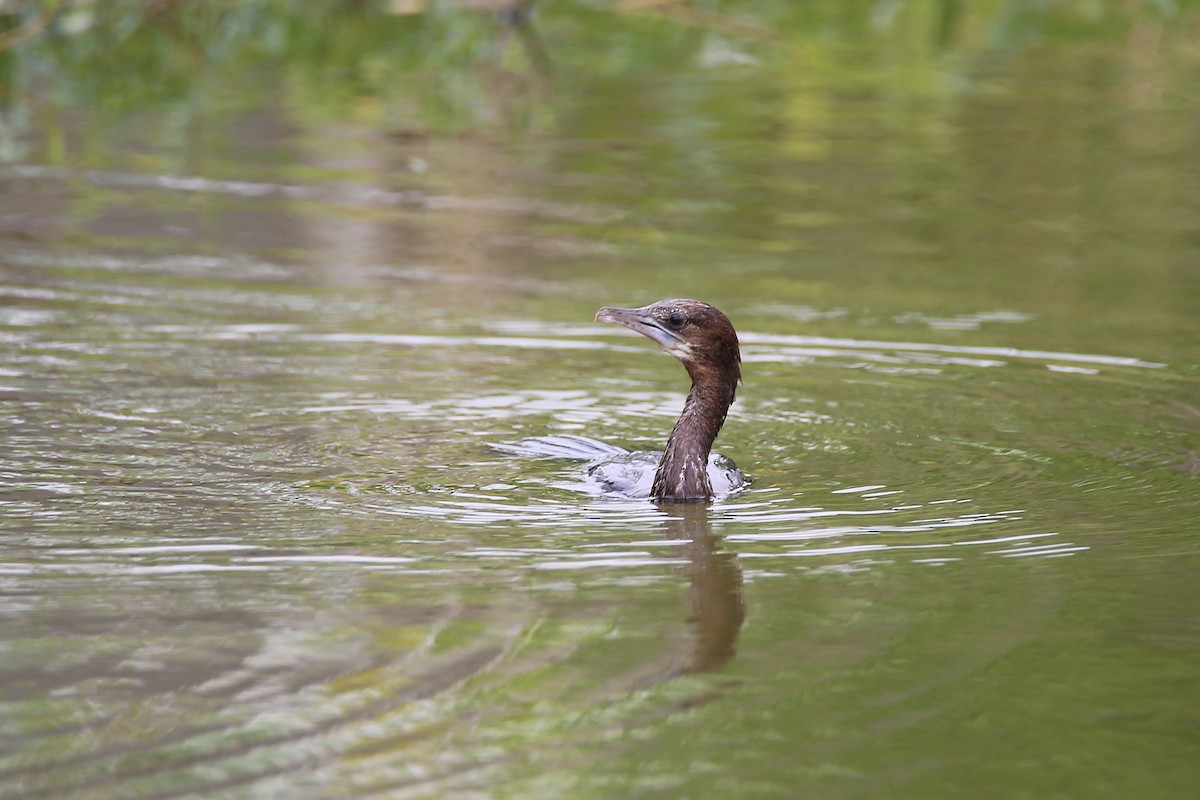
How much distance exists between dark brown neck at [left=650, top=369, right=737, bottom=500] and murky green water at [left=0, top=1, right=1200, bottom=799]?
1.05 feet

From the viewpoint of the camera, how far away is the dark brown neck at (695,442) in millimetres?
7316

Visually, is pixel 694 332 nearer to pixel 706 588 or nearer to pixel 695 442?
pixel 695 442

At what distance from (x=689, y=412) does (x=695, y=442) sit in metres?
0.18

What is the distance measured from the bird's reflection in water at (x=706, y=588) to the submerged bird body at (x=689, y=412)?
18 centimetres

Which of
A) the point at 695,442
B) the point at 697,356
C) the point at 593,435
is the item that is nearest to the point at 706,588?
the point at 695,442

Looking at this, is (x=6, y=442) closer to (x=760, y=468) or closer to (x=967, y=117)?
(x=760, y=468)

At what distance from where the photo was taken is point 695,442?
24.3 feet

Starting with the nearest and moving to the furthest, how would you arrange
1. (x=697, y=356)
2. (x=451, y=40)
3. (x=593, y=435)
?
(x=697, y=356)
(x=593, y=435)
(x=451, y=40)

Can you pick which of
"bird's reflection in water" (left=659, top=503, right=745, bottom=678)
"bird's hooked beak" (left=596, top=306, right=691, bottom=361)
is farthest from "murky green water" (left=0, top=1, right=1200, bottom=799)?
"bird's hooked beak" (left=596, top=306, right=691, bottom=361)

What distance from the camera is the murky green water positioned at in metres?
4.75

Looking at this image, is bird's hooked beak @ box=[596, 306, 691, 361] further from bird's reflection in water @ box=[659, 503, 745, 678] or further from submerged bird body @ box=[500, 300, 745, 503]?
bird's reflection in water @ box=[659, 503, 745, 678]

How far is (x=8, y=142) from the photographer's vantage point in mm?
16047

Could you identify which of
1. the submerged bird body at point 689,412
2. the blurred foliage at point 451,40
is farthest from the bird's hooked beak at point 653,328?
the blurred foliage at point 451,40

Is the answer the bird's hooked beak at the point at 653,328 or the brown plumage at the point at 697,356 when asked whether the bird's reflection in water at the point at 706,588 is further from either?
the bird's hooked beak at the point at 653,328
